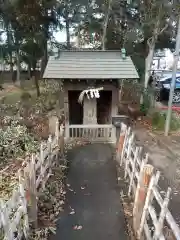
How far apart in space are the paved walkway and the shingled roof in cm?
280

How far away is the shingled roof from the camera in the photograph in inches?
372

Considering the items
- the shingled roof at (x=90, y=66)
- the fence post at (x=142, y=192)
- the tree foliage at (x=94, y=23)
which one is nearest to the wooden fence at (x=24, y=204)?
the fence post at (x=142, y=192)

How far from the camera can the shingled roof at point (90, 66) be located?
945 cm

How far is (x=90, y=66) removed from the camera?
390 inches

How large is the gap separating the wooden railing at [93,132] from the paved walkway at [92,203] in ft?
5.08

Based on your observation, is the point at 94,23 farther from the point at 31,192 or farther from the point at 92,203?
the point at 31,192

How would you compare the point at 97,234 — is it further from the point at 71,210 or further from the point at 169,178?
the point at 169,178

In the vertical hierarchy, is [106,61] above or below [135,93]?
above

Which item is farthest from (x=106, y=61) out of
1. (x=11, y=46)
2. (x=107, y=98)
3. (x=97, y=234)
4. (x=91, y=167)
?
(x=11, y=46)

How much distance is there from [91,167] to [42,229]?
3.07 metres

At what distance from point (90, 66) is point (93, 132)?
241 cm

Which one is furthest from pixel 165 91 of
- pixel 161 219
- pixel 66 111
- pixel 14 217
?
pixel 14 217

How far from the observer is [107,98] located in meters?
12.4

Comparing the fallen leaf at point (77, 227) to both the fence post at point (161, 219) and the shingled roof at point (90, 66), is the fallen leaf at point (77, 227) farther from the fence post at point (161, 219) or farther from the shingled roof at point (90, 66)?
the shingled roof at point (90, 66)
